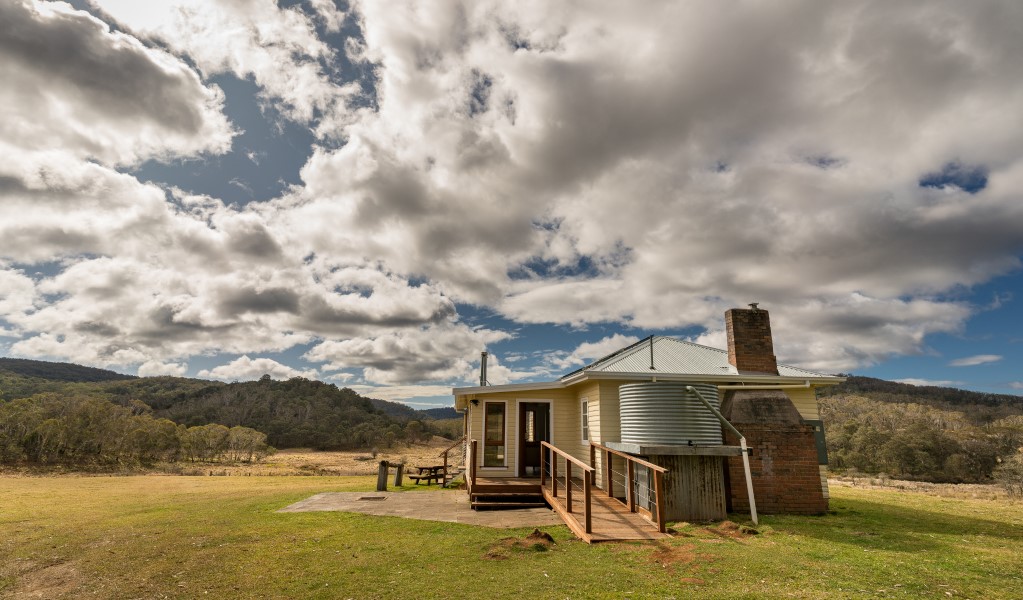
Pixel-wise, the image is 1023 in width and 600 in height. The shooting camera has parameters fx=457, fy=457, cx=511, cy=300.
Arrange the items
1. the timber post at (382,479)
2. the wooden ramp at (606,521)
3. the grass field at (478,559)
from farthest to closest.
Result: the timber post at (382,479) < the wooden ramp at (606,521) < the grass field at (478,559)

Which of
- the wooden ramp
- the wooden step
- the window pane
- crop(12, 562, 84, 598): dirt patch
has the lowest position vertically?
crop(12, 562, 84, 598): dirt patch

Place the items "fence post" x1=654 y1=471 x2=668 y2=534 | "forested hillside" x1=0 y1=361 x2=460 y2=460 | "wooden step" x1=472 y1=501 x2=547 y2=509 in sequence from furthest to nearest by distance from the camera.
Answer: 1. "forested hillside" x1=0 y1=361 x2=460 y2=460
2. "wooden step" x1=472 y1=501 x2=547 y2=509
3. "fence post" x1=654 y1=471 x2=668 y2=534

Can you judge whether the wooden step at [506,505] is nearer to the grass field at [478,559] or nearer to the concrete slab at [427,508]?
the concrete slab at [427,508]

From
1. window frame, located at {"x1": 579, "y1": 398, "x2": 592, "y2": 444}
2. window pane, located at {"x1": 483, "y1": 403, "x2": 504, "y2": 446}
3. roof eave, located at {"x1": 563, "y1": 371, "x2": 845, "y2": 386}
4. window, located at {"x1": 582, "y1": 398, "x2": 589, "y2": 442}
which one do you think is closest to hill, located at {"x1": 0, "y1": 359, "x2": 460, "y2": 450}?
window pane, located at {"x1": 483, "y1": 403, "x2": 504, "y2": 446}

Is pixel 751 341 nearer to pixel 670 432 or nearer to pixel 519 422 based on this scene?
pixel 670 432

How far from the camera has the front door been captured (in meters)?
14.0

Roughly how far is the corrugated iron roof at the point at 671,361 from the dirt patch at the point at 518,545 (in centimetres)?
543

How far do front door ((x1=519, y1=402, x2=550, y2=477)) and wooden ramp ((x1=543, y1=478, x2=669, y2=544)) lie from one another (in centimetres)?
312

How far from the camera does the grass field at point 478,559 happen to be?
5.31 m

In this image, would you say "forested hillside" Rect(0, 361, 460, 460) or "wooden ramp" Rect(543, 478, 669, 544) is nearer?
"wooden ramp" Rect(543, 478, 669, 544)

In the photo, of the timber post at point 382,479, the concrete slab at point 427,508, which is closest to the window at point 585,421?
the concrete slab at point 427,508

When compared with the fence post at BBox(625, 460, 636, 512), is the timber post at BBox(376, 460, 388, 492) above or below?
below

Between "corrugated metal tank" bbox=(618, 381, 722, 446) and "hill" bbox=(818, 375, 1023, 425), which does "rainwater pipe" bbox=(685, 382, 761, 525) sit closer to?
"corrugated metal tank" bbox=(618, 381, 722, 446)

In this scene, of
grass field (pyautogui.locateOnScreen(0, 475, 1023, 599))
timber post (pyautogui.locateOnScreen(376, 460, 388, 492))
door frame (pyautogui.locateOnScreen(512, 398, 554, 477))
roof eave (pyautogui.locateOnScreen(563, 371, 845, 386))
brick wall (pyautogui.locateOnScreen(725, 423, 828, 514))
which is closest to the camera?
grass field (pyautogui.locateOnScreen(0, 475, 1023, 599))
